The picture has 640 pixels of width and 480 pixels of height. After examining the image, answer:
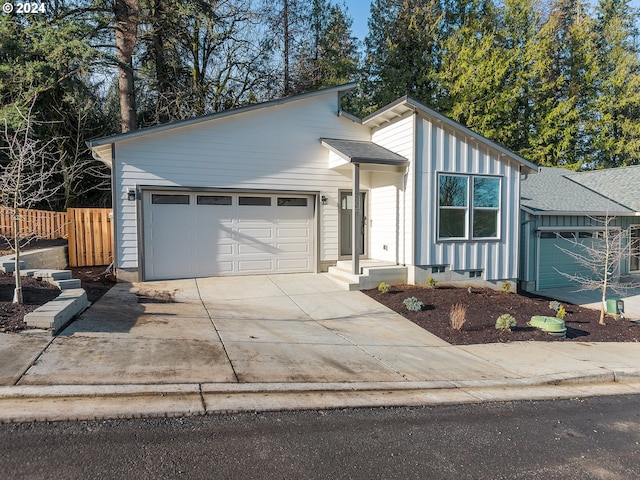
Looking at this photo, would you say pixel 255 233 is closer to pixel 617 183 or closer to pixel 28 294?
pixel 28 294

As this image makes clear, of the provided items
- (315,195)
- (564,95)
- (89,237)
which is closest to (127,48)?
(89,237)

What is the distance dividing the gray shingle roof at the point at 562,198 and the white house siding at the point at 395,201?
16.1 ft

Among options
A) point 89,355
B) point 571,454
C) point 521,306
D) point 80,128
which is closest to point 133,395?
point 89,355

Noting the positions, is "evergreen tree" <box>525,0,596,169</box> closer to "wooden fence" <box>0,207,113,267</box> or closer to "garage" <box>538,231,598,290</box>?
"garage" <box>538,231,598,290</box>

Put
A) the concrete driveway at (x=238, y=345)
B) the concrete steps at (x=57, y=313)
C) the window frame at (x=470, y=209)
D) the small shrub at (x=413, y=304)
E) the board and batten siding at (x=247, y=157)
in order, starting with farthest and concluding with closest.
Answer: the window frame at (x=470, y=209) → the board and batten siding at (x=247, y=157) → the small shrub at (x=413, y=304) → the concrete steps at (x=57, y=313) → the concrete driveway at (x=238, y=345)

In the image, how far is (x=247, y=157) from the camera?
10812 mm

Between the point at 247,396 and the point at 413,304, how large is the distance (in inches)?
206

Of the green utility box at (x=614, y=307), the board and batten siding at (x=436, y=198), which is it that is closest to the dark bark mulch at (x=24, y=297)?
the board and batten siding at (x=436, y=198)

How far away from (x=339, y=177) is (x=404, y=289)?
3916mm

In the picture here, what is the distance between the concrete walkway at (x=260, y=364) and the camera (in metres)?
3.68

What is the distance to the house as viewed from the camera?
9.95 meters

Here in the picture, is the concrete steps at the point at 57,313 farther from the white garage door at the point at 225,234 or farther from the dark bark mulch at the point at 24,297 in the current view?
the white garage door at the point at 225,234

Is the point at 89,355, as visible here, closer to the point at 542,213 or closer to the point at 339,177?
the point at 339,177

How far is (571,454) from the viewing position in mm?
3371
